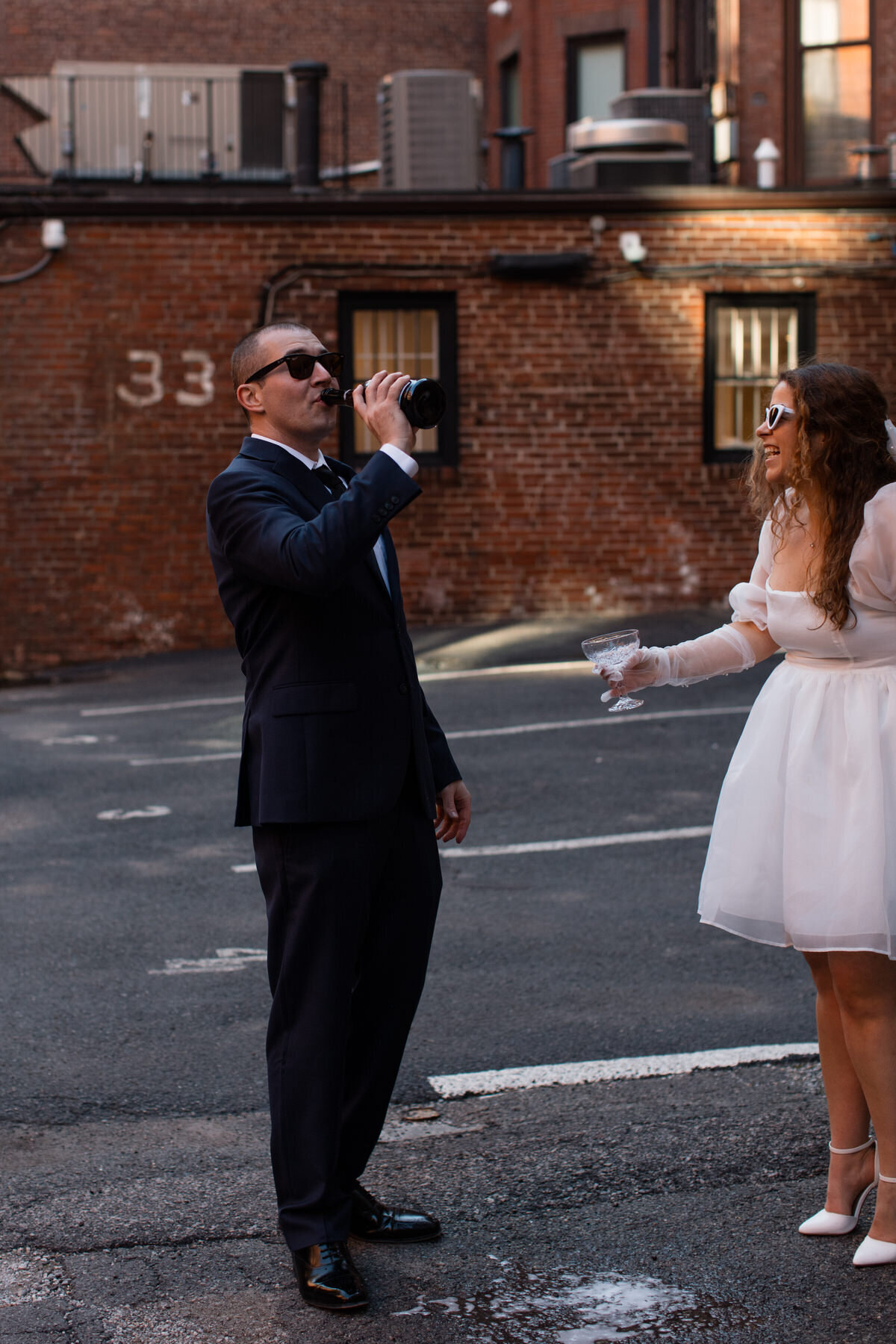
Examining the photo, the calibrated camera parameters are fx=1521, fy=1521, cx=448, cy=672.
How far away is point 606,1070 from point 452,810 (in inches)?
50.1

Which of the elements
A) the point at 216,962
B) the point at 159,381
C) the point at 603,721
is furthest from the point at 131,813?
the point at 159,381

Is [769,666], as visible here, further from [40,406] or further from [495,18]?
[495,18]

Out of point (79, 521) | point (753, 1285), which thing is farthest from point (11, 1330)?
point (79, 521)

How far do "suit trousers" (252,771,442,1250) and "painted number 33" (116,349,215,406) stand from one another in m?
12.3

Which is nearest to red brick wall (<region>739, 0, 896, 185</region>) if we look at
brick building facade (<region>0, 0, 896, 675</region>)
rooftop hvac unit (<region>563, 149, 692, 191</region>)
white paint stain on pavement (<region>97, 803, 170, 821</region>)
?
brick building facade (<region>0, 0, 896, 675</region>)

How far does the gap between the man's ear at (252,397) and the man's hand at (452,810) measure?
1.01 meters

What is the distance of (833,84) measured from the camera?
698 inches

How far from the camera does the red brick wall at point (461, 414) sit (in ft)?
49.4

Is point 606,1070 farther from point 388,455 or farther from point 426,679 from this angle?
point 426,679

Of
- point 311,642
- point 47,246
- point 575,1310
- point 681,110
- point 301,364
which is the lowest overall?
point 575,1310

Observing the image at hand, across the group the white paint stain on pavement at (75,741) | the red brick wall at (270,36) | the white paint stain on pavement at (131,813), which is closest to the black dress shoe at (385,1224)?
the white paint stain on pavement at (131,813)

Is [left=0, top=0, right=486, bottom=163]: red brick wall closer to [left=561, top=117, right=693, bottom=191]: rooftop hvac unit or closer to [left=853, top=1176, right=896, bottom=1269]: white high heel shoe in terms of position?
[left=561, top=117, right=693, bottom=191]: rooftop hvac unit

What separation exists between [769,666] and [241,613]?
382 inches

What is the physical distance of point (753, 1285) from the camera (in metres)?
3.24
